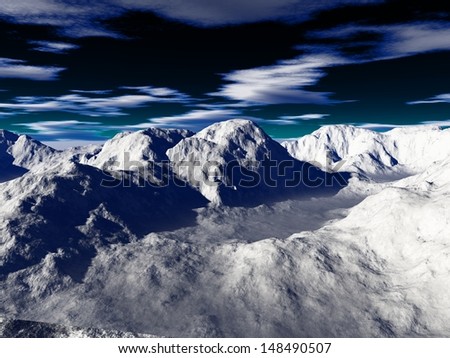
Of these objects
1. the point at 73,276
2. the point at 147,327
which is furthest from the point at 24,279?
the point at 147,327

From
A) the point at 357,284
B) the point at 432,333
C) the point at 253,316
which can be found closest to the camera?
the point at 432,333

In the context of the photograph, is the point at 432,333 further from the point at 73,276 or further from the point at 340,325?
the point at 73,276

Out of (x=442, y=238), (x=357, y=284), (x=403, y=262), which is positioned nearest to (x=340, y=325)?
(x=357, y=284)

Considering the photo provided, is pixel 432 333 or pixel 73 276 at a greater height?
pixel 432 333

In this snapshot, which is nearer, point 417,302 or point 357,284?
point 417,302

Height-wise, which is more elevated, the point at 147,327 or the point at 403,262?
the point at 403,262
